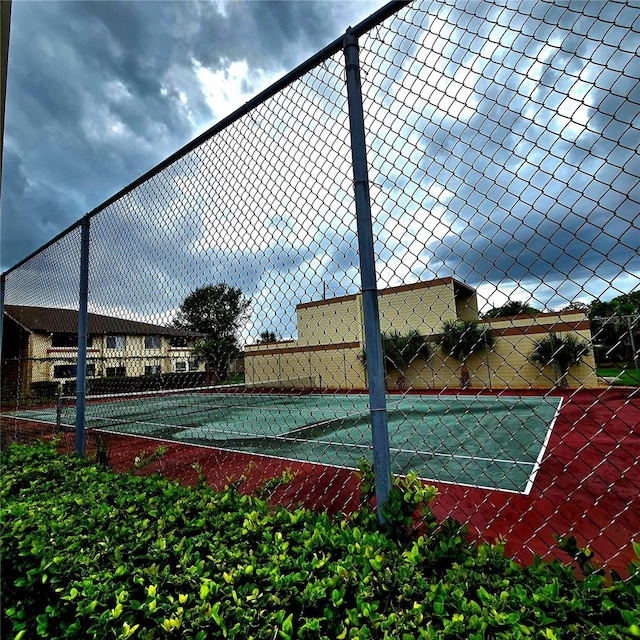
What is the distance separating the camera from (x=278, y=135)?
1960mm

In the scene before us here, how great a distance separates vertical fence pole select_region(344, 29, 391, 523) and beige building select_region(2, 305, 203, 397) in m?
2.72

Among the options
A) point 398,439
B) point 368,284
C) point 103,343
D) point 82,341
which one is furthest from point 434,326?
point 103,343

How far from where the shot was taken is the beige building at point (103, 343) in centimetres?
443

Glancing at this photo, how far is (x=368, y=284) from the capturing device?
1.36m

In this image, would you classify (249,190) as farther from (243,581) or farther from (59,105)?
(59,105)

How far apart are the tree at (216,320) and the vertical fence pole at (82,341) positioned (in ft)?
2.55

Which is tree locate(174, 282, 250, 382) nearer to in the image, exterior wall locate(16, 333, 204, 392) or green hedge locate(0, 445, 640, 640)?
exterior wall locate(16, 333, 204, 392)

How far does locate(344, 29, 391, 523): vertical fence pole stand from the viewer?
1330 millimetres

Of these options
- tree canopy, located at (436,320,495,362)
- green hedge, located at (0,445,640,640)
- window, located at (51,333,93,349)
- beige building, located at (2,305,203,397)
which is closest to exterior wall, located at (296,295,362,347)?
tree canopy, located at (436,320,495,362)

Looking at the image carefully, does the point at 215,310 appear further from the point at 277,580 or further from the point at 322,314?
the point at 277,580

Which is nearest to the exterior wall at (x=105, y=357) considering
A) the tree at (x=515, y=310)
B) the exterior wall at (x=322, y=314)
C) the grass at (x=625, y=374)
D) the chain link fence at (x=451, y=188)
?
the exterior wall at (x=322, y=314)

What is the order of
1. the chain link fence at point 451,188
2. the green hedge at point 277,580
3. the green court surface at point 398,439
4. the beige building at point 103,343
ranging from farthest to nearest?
the beige building at point 103,343
the green court surface at point 398,439
the chain link fence at point 451,188
the green hedge at point 277,580

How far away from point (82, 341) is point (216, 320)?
114 cm

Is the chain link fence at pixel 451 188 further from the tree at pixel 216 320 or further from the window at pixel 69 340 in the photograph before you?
the window at pixel 69 340
